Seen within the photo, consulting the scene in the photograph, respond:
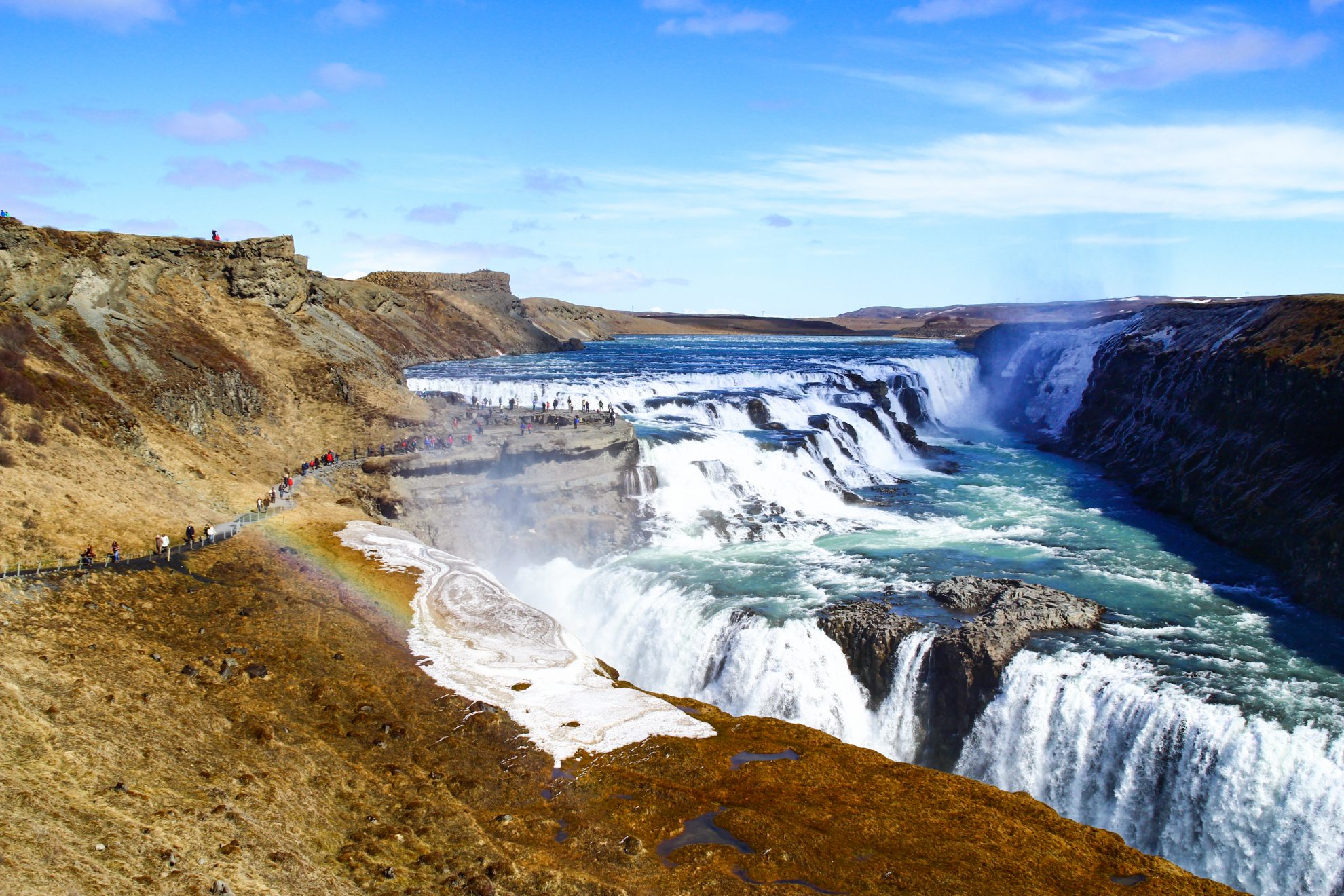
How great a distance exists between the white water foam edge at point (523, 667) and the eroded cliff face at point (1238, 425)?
73.9 ft

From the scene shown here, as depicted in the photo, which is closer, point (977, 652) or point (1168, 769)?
point (1168, 769)

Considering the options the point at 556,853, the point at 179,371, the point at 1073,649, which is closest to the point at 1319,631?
the point at 1073,649

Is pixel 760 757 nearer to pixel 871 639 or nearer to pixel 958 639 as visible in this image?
pixel 871 639

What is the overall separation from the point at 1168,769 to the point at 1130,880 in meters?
6.02

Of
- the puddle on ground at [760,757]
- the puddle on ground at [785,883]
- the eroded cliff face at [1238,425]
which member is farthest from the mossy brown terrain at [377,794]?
the eroded cliff face at [1238,425]

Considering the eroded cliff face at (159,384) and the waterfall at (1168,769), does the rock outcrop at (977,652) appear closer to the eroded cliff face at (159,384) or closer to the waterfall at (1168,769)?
the waterfall at (1168,769)

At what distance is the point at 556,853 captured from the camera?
14.5m

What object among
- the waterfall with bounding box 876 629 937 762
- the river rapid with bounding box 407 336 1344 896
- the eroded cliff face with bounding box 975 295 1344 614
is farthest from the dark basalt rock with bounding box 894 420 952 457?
the waterfall with bounding box 876 629 937 762

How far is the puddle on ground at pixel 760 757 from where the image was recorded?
18266 millimetres

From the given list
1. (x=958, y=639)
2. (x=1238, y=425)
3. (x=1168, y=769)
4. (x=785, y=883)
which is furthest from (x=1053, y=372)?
(x=785, y=883)

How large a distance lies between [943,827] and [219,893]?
11704 millimetres

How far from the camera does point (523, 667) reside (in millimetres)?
21891

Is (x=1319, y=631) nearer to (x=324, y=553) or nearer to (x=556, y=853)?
(x=556, y=853)

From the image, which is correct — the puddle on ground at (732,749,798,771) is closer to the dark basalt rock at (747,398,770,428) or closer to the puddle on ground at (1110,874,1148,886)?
the puddle on ground at (1110,874,1148,886)
